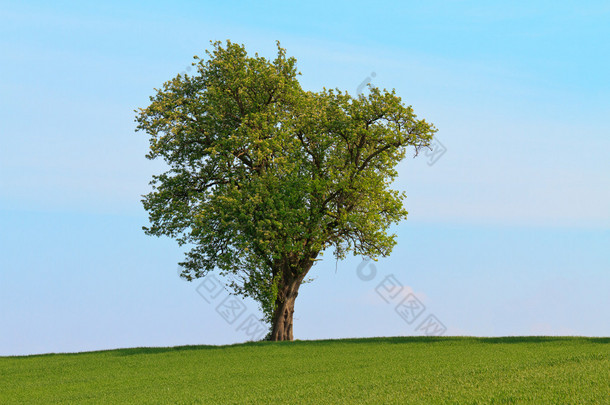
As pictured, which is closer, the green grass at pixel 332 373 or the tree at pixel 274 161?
the green grass at pixel 332 373

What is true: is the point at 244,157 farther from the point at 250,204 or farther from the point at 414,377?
the point at 414,377

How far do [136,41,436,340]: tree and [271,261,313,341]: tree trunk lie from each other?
2.4 inches

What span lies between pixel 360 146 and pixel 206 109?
935 cm

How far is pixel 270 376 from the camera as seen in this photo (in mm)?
22594

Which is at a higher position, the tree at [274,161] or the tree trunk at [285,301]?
the tree at [274,161]

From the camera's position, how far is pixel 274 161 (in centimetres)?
3269

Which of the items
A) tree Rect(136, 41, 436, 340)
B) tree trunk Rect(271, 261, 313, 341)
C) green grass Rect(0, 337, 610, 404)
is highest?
tree Rect(136, 41, 436, 340)

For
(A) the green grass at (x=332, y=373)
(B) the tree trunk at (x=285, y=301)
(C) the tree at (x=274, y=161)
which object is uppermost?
(C) the tree at (x=274, y=161)

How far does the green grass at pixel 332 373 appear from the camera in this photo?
16328mm

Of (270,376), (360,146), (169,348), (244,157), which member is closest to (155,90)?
(244,157)

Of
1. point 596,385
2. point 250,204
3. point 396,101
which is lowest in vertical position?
point 596,385

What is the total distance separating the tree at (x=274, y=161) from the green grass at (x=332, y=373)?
16.4 feet

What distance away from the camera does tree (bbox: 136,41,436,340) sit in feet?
108

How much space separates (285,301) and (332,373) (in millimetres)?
13007
